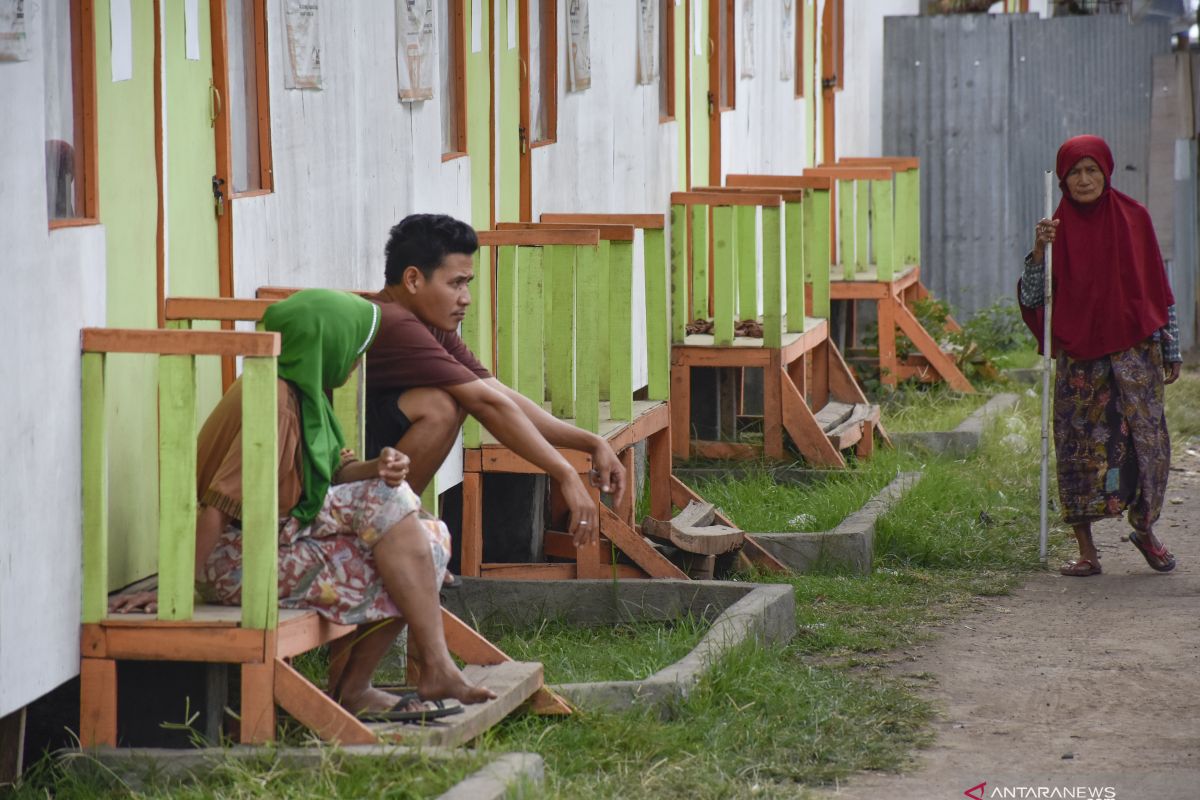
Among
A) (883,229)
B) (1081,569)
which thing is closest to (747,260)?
(1081,569)

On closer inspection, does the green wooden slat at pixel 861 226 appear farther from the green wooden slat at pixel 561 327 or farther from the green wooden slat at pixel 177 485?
the green wooden slat at pixel 177 485

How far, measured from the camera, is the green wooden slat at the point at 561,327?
655 centimetres

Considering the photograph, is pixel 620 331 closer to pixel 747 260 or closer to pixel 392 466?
pixel 747 260

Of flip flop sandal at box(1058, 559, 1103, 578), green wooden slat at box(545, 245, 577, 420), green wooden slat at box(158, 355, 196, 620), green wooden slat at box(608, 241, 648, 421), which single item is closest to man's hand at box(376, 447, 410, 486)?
green wooden slat at box(158, 355, 196, 620)

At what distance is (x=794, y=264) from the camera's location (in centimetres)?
925

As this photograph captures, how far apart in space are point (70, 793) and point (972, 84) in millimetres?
11255

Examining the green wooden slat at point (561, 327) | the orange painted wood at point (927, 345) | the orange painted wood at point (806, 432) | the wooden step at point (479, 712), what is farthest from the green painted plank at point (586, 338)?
the orange painted wood at point (927, 345)

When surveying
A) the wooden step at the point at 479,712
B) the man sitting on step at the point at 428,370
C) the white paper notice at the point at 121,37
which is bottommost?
the wooden step at the point at 479,712

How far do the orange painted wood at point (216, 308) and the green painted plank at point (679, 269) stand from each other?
441cm

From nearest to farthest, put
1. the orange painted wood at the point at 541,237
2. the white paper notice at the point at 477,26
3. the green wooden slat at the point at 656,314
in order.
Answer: the orange painted wood at the point at 541,237 → the white paper notice at the point at 477,26 → the green wooden slat at the point at 656,314

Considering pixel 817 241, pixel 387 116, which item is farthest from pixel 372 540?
pixel 817 241

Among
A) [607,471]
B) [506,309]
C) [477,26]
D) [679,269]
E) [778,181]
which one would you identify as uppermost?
[477,26]

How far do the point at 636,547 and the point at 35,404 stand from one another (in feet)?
10.00

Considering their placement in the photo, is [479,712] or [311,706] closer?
[311,706]
